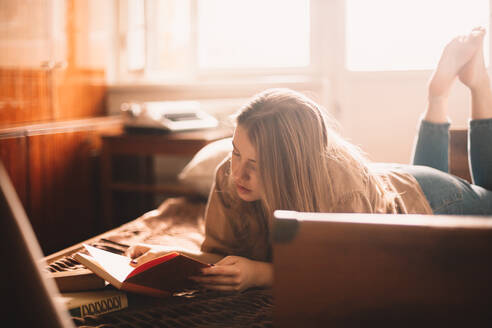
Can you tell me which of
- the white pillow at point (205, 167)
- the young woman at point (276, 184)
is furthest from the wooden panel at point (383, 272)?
the white pillow at point (205, 167)

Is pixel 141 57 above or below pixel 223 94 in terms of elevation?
above

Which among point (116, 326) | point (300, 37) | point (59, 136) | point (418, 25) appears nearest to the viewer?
point (116, 326)

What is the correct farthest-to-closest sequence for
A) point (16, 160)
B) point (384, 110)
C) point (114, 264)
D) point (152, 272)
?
point (384, 110), point (16, 160), point (114, 264), point (152, 272)

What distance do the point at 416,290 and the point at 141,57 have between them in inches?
105

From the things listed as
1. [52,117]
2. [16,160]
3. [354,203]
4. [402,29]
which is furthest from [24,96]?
[402,29]

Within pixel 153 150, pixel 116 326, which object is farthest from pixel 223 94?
pixel 116 326

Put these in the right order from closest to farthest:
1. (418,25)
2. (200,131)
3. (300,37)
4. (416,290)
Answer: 1. (416,290)
2. (200,131)
3. (418,25)
4. (300,37)

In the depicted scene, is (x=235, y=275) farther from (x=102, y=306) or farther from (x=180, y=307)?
(x=102, y=306)

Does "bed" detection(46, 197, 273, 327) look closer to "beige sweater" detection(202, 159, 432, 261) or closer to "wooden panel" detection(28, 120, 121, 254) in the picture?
"beige sweater" detection(202, 159, 432, 261)

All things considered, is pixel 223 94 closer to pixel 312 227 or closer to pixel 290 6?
pixel 290 6

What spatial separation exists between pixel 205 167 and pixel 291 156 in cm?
88

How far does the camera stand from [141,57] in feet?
9.79

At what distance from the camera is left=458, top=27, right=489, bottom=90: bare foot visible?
1.50 meters

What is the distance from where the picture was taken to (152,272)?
888 mm
